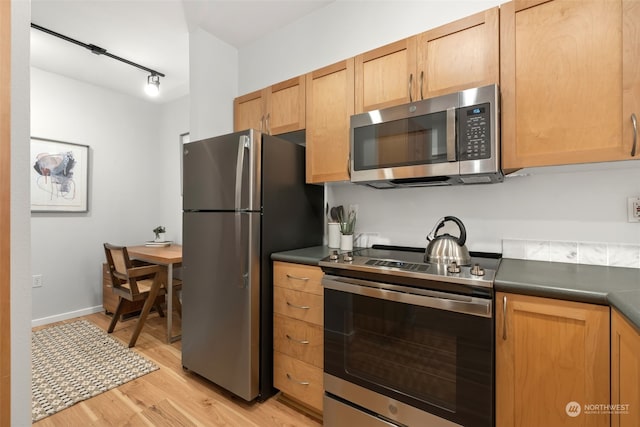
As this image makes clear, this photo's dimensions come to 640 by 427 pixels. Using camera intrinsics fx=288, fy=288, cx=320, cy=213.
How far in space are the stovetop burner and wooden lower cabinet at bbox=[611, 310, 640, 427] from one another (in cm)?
36

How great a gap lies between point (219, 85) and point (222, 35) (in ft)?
1.41

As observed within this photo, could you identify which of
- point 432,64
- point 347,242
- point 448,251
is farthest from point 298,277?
point 432,64

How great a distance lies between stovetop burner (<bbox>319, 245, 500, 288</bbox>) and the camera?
1144 millimetres

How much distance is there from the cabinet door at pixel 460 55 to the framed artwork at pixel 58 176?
3730 mm

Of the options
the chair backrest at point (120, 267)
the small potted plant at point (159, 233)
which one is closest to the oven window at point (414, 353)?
the chair backrest at point (120, 267)

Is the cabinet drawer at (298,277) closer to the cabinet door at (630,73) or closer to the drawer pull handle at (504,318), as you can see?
the drawer pull handle at (504,318)

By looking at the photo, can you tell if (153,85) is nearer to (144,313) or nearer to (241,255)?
(144,313)

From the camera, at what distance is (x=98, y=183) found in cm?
Answer: 347

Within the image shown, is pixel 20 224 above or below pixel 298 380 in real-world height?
above

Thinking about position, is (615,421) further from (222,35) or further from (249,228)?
(222,35)

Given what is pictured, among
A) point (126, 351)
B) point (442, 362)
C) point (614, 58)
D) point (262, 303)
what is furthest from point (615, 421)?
point (126, 351)

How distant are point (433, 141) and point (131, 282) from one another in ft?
9.01

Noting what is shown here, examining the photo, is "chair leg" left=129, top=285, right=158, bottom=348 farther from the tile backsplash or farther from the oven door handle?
the tile backsplash

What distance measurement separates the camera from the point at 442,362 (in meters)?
1.20
